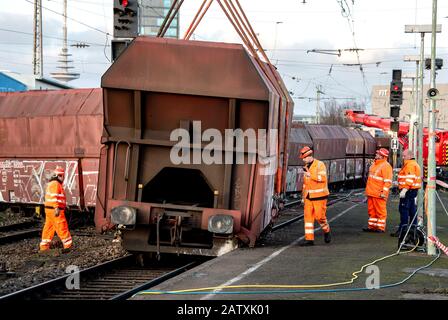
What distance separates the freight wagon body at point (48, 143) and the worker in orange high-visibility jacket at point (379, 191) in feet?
21.1

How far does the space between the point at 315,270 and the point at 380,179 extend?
6037 millimetres

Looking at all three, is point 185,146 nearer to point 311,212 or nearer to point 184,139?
point 184,139

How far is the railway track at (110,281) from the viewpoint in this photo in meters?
8.78

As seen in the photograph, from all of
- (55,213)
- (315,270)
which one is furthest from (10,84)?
(315,270)

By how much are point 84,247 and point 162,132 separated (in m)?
4.40

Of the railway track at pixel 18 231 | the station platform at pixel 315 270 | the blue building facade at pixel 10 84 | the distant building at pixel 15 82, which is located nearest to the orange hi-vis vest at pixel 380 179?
the station platform at pixel 315 270

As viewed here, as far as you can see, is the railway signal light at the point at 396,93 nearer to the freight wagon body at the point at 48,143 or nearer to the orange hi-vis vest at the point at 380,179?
the orange hi-vis vest at the point at 380,179

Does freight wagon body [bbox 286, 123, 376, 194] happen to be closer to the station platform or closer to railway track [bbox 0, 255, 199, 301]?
the station platform

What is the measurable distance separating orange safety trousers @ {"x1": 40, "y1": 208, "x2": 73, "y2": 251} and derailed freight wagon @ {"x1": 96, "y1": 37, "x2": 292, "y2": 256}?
2239mm

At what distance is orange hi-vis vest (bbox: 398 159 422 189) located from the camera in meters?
13.9

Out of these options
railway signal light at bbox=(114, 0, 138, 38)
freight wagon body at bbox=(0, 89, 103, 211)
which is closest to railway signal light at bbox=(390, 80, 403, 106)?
freight wagon body at bbox=(0, 89, 103, 211)

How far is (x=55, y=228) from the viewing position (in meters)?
13.0
